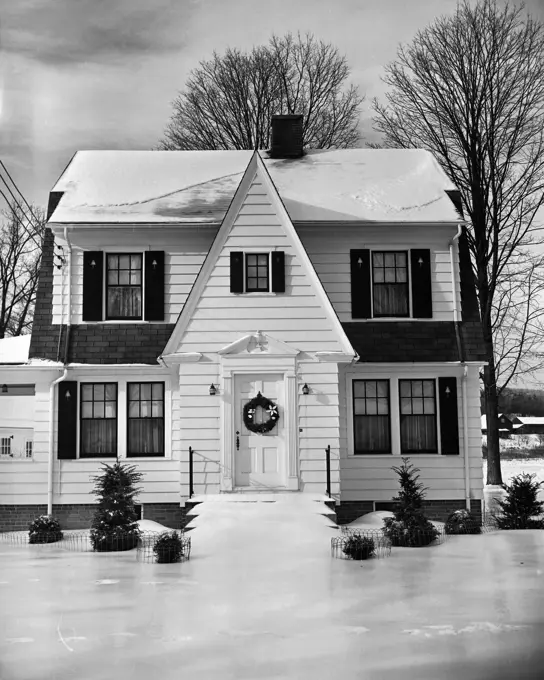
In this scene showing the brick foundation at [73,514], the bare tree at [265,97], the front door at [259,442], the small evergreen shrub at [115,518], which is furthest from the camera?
the brick foundation at [73,514]

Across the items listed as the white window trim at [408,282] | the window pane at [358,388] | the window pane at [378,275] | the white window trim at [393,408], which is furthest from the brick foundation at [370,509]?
the window pane at [378,275]

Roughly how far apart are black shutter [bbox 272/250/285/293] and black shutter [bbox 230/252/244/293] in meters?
0.43

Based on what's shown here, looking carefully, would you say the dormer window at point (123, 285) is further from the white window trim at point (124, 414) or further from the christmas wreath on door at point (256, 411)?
the christmas wreath on door at point (256, 411)

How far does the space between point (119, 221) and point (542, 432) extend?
8347mm

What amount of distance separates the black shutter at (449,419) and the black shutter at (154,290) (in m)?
4.13

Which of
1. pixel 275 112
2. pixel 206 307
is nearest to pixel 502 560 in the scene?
pixel 206 307

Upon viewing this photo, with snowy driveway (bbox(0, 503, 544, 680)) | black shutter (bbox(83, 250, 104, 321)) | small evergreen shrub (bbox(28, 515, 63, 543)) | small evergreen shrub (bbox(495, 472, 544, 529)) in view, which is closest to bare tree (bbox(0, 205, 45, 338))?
black shutter (bbox(83, 250, 104, 321))

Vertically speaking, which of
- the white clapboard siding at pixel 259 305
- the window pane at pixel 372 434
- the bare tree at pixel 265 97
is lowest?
the window pane at pixel 372 434

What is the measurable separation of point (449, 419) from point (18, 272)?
349 inches

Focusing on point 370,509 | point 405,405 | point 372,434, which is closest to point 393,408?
point 405,405

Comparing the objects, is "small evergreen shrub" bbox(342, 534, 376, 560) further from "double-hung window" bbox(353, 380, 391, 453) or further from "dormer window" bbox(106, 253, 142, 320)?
"dormer window" bbox(106, 253, 142, 320)

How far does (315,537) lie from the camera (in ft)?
25.2

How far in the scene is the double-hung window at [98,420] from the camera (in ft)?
32.1

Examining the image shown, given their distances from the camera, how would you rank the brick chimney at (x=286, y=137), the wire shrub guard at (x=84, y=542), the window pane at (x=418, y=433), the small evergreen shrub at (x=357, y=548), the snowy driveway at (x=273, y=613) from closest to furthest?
the snowy driveway at (x=273, y=613) < the small evergreen shrub at (x=357, y=548) < the wire shrub guard at (x=84, y=542) < the window pane at (x=418, y=433) < the brick chimney at (x=286, y=137)
